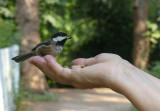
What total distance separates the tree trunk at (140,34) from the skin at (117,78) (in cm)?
821

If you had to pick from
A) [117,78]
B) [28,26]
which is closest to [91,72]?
[117,78]

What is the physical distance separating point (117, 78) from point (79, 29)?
33.3ft

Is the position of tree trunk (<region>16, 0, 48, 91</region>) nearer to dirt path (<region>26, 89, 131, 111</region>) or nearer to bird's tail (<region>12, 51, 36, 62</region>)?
dirt path (<region>26, 89, 131, 111</region>)

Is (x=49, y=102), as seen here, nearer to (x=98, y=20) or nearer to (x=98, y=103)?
(x=98, y=103)

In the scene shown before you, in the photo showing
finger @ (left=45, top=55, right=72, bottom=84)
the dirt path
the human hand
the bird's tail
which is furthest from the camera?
the dirt path

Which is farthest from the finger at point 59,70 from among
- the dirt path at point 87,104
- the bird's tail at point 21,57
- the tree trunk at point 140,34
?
the tree trunk at point 140,34

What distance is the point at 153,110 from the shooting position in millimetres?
1723

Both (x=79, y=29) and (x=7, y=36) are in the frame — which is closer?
(x=7, y=36)

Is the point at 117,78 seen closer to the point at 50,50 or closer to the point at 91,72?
the point at 91,72

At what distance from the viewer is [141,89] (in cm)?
176

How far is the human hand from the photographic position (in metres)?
1.92

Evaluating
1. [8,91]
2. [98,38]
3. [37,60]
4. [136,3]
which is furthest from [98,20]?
[37,60]

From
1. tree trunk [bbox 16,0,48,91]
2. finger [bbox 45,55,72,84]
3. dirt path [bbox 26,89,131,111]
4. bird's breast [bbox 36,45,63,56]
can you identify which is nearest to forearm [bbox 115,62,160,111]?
finger [bbox 45,55,72,84]

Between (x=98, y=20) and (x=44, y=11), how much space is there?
10.7 ft
